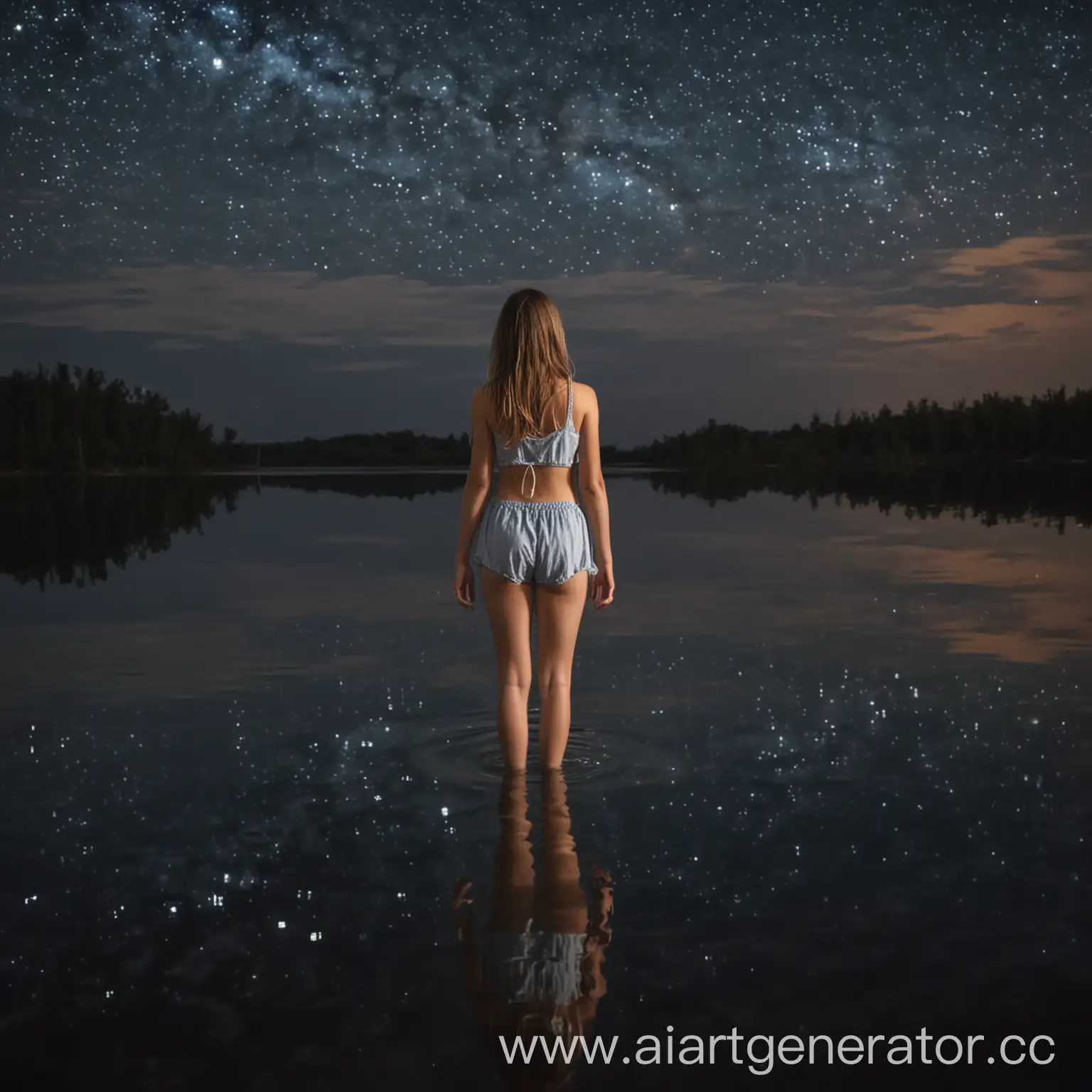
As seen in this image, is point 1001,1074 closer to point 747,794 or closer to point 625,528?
point 747,794

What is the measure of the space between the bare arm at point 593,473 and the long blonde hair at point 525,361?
246 millimetres

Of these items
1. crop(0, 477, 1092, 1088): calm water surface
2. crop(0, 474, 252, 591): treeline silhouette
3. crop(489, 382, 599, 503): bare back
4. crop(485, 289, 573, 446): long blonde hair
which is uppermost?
crop(485, 289, 573, 446): long blonde hair

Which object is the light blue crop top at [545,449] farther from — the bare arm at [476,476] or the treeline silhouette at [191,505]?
the treeline silhouette at [191,505]

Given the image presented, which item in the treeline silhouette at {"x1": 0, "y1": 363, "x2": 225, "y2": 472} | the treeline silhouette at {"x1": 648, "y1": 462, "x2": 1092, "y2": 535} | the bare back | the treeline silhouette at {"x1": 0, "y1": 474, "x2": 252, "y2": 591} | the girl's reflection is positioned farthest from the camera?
the treeline silhouette at {"x1": 0, "y1": 363, "x2": 225, "y2": 472}

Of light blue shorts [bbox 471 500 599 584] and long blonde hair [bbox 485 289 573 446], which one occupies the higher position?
long blonde hair [bbox 485 289 573 446]

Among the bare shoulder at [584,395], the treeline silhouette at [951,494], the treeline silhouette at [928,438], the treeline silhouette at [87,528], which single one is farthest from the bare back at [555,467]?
the treeline silhouette at [928,438]

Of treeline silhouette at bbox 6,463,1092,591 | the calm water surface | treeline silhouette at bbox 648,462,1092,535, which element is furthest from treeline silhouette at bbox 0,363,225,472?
the calm water surface

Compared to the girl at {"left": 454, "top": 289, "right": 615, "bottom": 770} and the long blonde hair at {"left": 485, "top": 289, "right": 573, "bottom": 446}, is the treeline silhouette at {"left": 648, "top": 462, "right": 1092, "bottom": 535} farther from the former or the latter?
the long blonde hair at {"left": 485, "top": 289, "right": 573, "bottom": 446}

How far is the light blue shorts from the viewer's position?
5953 mm

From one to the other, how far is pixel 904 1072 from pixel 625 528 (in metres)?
22.8

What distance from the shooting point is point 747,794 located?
5887mm

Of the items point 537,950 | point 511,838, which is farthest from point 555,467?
point 537,950

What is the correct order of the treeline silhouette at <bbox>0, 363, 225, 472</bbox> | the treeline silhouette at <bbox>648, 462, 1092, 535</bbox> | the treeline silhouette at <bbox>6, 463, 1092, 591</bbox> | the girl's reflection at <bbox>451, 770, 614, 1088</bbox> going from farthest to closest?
the treeline silhouette at <bbox>0, 363, 225, 472</bbox>
the treeline silhouette at <bbox>648, 462, 1092, 535</bbox>
the treeline silhouette at <bbox>6, 463, 1092, 591</bbox>
the girl's reflection at <bbox>451, 770, 614, 1088</bbox>

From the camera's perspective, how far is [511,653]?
A: 6.12 meters
